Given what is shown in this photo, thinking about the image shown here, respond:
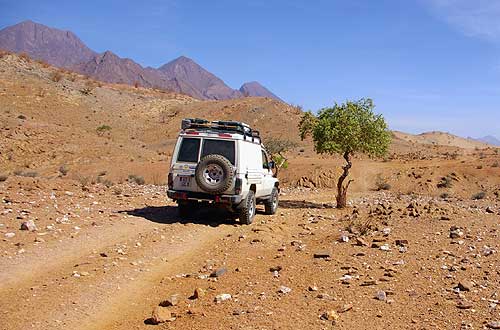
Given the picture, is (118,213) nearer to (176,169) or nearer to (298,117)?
(176,169)

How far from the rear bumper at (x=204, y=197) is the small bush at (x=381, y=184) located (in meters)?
17.4

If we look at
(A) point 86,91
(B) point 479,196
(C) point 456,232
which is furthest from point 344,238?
(A) point 86,91

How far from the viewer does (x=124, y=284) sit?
745cm

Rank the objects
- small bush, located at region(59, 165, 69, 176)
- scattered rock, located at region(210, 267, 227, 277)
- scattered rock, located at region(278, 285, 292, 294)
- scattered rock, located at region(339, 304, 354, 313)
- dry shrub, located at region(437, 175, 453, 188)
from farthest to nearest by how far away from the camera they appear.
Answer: small bush, located at region(59, 165, 69, 176)
dry shrub, located at region(437, 175, 453, 188)
scattered rock, located at region(210, 267, 227, 277)
scattered rock, located at region(278, 285, 292, 294)
scattered rock, located at region(339, 304, 354, 313)

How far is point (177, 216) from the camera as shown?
13.9 meters

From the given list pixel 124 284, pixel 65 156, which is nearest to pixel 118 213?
pixel 124 284

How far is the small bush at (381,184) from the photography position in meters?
27.7

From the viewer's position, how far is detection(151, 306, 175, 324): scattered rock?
235 inches

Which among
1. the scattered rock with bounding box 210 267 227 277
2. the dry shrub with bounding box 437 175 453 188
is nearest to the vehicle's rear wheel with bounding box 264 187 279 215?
the scattered rock with bounding box 210 267 227 277

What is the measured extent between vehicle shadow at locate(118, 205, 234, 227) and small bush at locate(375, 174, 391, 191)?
15.4 meters

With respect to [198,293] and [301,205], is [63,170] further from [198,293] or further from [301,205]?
[198,293]

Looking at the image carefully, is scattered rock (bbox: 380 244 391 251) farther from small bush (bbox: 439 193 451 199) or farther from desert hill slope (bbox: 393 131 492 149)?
desert hill slope (bbox: 393 131 492 149)

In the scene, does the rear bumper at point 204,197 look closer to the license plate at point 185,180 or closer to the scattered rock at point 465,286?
the license plate at point 185,180

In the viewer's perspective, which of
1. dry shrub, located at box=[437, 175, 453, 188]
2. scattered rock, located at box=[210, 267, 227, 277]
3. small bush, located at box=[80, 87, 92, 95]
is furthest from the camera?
small bush, located at box=[80, 87, 92, 95]
